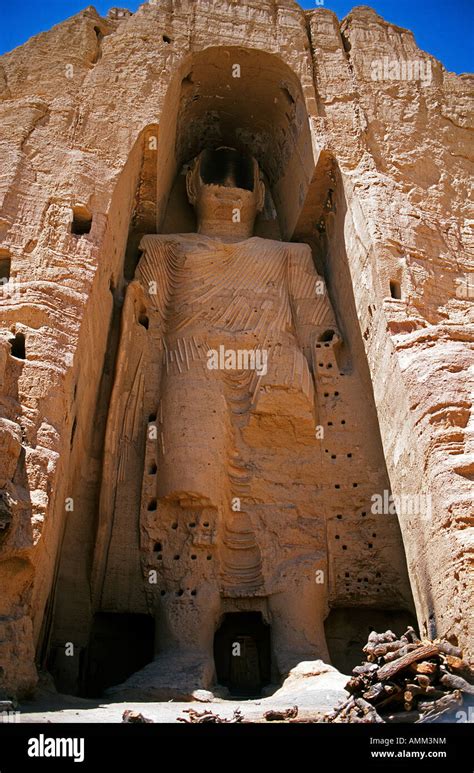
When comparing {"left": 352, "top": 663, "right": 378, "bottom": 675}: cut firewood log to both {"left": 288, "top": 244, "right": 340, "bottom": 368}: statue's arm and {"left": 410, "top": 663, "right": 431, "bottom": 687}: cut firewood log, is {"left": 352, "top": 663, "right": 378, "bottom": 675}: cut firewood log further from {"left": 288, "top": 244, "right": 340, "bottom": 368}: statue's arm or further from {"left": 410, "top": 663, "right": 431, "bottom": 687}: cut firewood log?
{"left": 288, "top": 244, "right": 340, "bottom": 368}: statue's arm

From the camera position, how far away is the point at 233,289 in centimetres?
879

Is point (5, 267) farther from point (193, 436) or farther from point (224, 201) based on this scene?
point (224, 201)

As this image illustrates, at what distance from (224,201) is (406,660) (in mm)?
6998

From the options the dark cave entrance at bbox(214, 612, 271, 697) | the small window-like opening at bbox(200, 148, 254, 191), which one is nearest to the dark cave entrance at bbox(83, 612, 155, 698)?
the dark cave entrance at bbox(214, 612, 271, 697)

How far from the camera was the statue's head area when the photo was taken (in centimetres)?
990

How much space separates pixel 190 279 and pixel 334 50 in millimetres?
3422

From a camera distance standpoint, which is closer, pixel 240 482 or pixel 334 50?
pixel 240 482

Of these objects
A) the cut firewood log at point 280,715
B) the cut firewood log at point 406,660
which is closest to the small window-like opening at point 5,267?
the cut firewood log at point 280,715

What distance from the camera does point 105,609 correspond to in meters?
6.61

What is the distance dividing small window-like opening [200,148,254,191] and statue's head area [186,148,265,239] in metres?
0.01

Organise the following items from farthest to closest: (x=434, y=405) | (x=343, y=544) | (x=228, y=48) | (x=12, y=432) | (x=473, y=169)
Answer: (x=228, y=48) < (x=473, y=169) < (x=343, y=544) < (x=434, y=405) < (x=12, y=432)

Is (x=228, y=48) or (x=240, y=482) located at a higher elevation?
(x=228, y=48)
